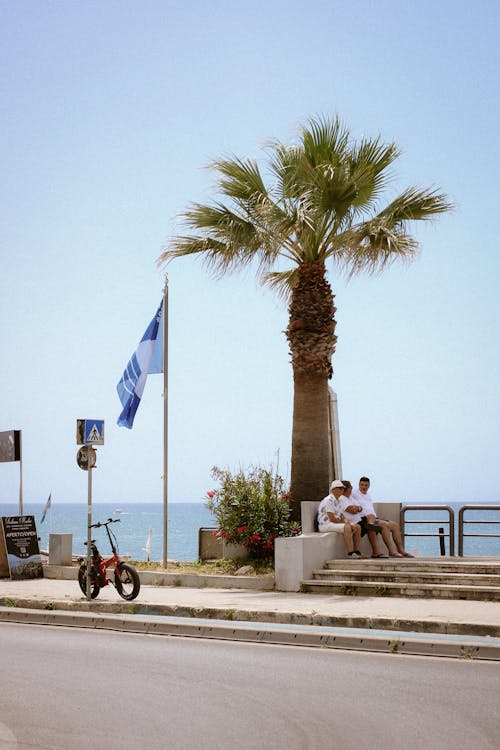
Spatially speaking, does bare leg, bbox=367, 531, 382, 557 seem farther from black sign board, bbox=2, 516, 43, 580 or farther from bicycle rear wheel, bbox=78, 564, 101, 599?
black sign board, bbox=2, 516, 43, 580

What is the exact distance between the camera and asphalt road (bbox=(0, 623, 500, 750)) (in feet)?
22.1

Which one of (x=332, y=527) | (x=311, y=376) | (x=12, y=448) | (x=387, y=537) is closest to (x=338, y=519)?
(x=332, y=527)

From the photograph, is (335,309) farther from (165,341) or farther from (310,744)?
(310,744)

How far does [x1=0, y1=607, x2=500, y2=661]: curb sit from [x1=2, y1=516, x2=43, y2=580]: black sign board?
15.7 feet

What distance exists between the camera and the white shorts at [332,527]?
16.9 m

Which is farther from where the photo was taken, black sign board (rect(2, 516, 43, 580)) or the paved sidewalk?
black sign board (rect(2, 516, 43, 580))

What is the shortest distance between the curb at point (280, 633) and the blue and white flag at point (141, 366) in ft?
22.1

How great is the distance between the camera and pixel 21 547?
64.6 feet

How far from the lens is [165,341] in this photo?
2044cm

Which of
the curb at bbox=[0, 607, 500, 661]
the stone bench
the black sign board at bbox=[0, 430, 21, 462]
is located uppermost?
the black sign board at bbox=[0, 430, 21, 462]

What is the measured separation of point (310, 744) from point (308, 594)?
8.78m

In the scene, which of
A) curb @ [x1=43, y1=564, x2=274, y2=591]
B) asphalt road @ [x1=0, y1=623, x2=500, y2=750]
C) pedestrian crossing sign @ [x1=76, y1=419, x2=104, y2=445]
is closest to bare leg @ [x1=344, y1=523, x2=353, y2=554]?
curb @ [x1=43, y1=564, x2=274, y2=591]

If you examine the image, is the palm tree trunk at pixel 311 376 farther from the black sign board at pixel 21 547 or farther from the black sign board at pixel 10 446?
the black sign board at pixel 10 446

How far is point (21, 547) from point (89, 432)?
225 inches
